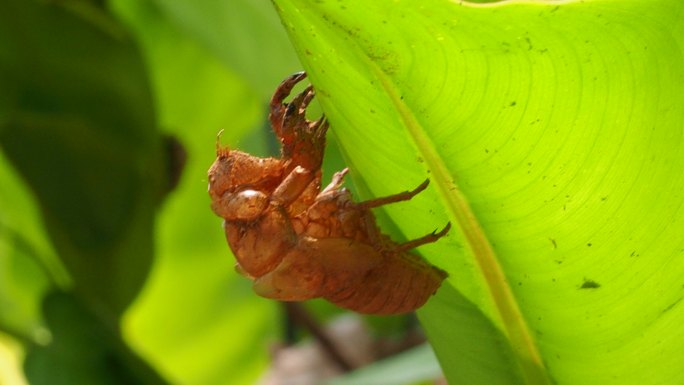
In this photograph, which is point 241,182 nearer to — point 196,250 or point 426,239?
point 426,239

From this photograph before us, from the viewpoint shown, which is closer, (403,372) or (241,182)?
(241,182)

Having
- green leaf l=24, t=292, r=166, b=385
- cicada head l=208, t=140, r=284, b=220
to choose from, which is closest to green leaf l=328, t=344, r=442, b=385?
green leaf l=24, t=292, r=166, b=385

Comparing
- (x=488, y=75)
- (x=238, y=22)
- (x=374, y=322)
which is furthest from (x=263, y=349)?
(x=488, y=75)

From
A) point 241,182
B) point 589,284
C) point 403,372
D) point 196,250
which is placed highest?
point 241,182

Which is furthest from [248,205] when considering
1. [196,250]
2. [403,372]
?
[196,250]

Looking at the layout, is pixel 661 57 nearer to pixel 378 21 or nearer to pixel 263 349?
pixel 378 21

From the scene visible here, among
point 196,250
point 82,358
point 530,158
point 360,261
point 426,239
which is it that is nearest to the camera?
point 530,158
